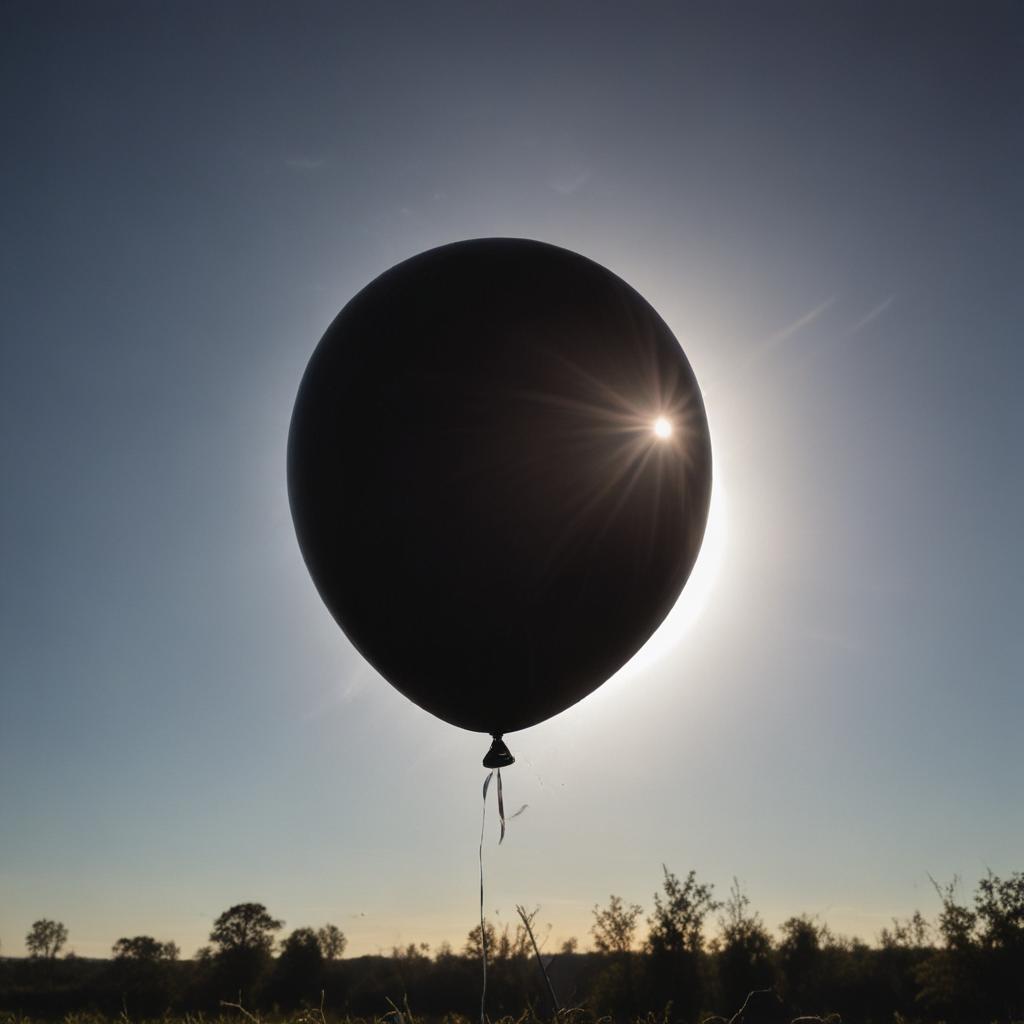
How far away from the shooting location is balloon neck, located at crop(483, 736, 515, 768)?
3.96 metres

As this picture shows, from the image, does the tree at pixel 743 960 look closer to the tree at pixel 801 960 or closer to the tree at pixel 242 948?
the tree at pixel 801 960

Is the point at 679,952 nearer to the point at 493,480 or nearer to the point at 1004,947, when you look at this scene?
the point at 1004,947

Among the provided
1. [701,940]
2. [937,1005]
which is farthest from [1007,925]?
[701,940]

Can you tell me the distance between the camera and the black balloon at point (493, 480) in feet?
11.3

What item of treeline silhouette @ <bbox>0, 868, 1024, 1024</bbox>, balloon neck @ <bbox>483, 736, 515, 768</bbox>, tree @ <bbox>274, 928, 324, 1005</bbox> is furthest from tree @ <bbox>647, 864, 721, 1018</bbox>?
balloon neck @ <bbox>483, 736, 515, 768</bbox>

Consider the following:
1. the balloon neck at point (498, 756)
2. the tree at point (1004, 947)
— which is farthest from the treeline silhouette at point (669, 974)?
the balloon neck at point (498, 756)

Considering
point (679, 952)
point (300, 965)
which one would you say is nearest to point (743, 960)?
point (679, 952)

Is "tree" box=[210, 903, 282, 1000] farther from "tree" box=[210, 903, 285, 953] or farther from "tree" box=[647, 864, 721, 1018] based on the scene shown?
"tree" box=[647, 864, 721, 1018]

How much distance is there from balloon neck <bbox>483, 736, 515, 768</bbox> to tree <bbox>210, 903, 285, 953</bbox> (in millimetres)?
63813

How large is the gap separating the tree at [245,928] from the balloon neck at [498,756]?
6381 centimetres

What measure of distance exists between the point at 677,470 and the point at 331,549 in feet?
7.09

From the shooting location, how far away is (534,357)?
356 centimetres

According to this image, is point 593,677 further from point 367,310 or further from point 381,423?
point 367,310

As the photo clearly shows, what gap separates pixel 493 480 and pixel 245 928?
219 feet
